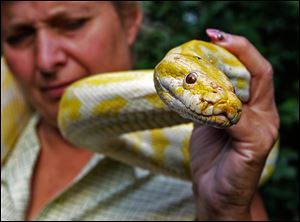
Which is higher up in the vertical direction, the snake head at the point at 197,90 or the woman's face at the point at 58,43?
the snake head at the point at 197,90

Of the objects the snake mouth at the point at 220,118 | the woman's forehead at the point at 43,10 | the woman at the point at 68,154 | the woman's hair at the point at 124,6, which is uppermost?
the snake mouth at the point at 220,118

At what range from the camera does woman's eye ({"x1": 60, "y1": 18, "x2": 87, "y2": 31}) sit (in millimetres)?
2027

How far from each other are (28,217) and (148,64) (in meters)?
0.87

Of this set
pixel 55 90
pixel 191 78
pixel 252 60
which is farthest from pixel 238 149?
pixel 55 90

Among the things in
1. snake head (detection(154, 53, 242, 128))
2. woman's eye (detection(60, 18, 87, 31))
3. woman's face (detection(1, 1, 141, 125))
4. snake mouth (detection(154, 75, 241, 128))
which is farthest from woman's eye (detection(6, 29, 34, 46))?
snake mouth (detection(154, 75, 241, 128))

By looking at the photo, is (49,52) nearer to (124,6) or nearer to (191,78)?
(124,6)

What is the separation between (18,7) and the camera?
6.72 feet

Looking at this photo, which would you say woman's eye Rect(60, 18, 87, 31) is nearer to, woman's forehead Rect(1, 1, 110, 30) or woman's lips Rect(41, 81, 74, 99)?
woman's forehead Rect(1, 1, 110, 30)

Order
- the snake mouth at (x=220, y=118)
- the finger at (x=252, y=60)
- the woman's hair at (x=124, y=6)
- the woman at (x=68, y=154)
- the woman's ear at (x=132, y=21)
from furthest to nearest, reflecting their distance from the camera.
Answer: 1. the woman's ear at (x=132, y=21)
2. the woman's hair at (x=124, y=6)
3. the woman at (x=68, y=154)
4. the finger at (x=252, y=60)
5. the snake mouth at (x=220, y=118)

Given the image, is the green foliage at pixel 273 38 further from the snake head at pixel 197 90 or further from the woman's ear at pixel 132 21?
the snake head at pixel 197 90

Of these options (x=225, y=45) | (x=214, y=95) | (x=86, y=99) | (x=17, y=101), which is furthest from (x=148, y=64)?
(x=214, y=95)

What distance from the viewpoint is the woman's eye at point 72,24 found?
2027mm

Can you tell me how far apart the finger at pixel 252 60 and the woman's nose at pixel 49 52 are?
1.97ft

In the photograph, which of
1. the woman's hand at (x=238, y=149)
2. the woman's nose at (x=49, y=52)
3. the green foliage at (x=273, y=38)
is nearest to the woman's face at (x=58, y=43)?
the woman's nose at (x=49, y=52)
